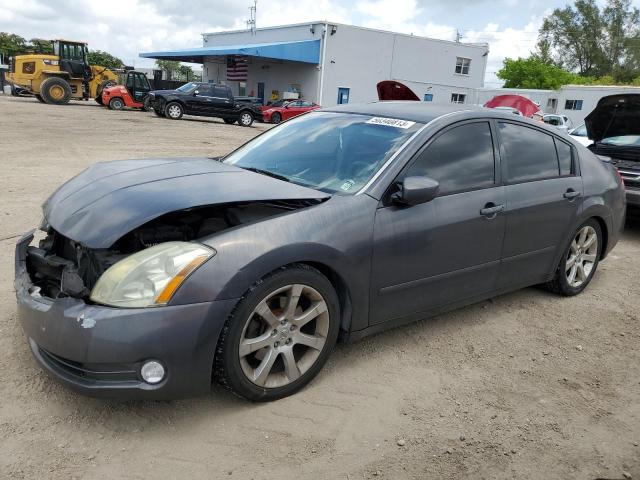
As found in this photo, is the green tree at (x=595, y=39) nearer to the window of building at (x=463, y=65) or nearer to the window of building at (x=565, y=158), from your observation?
the window of building at (x=463, y=65)

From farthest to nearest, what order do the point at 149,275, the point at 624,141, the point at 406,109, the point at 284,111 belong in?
1. the point at 284,111
2. the point at 624,141
3. the point at 406,109
4. the point at 149,275

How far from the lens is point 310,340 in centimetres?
295

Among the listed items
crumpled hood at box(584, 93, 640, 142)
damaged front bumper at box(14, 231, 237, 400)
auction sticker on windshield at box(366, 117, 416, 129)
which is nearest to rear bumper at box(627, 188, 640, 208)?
crumpled hood at box(584, 93, 640, 142)

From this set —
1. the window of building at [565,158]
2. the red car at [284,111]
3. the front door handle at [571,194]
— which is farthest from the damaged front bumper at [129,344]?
the red car at [284,111]

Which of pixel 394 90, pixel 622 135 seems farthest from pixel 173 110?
pixel 622 135

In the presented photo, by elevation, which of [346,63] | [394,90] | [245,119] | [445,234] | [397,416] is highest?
[346,63]

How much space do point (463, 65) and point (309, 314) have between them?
138ft

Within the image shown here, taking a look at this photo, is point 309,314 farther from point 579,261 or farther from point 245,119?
point 245,119

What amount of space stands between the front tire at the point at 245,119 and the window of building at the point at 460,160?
22.4 meters

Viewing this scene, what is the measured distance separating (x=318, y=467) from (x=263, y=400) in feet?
1.70

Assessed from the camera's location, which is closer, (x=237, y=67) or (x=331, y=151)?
(x=331, y=151)

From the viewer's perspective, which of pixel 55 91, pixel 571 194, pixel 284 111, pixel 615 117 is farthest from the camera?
pixel 284 111

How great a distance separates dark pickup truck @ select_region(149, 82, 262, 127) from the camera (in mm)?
23906

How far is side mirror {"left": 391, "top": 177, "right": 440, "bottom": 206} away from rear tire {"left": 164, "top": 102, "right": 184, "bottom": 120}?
22462mm
